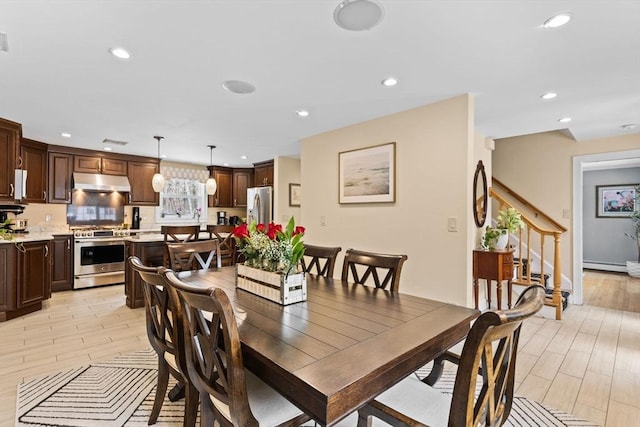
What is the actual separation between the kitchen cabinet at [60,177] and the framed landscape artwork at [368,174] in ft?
15.3

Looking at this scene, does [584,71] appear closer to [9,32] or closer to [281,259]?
[281,259]

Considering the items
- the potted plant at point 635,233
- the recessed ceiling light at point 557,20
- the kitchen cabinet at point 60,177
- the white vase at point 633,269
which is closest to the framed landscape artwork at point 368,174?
the recessed ceiling light at point 557,20

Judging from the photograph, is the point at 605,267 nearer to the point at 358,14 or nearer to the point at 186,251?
the point at 358,14

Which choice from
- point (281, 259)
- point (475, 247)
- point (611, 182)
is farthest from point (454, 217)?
point (611, 182)

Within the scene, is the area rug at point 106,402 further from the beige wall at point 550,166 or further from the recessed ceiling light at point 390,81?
the beige wall at point 550,166

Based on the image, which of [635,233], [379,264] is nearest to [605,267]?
[635,233]

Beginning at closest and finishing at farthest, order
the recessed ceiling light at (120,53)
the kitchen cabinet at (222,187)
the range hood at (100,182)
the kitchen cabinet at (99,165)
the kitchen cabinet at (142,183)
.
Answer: the recessed ceiling light at (120,53), the range hood at (100,182), the kitchen cabinet at (99,165), the kitchen cabinet at (142,183), the kitchen cabinet at (222,187)

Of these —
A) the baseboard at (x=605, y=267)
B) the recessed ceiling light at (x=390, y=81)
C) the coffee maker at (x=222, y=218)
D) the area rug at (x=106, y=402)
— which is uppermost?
the recessed ceiling light at (x=390, y=81)

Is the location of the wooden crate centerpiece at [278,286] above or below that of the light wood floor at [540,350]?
above

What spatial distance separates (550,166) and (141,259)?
6049 millimetres

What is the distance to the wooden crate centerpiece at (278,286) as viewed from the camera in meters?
1.66

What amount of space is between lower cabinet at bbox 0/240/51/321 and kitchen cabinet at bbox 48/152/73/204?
1455 millimetres

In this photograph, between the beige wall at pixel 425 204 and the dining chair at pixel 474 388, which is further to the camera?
the beige wall at pixel 425 204

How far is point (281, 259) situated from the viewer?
1.71 meters
